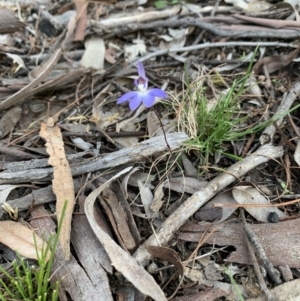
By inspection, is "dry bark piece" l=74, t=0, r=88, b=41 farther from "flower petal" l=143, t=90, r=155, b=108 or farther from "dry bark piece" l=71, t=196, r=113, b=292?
"dry bark piece" l=71, t=196, r=113, b=292

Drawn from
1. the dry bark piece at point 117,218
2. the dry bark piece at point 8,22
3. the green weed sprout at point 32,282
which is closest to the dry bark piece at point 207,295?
the dry bark piece at point 117,218

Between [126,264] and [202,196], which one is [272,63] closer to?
[202,196]

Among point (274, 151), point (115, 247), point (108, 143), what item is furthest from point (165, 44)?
point (115, 247)

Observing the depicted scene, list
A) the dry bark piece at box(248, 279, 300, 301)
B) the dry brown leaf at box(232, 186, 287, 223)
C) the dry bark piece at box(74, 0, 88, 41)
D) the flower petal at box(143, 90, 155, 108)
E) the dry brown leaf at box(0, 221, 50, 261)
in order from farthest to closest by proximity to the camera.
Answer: the dry bark piece at box(74, 0, 88, 41) → the flower petal at box(143, 90, 155, 108) → the dry brown leaf at box(232, 186, 287, 223) → the dry brown leaf at box(0, 221, 50, 261) → the dry bark piece at box(248, 279, 300, 301)

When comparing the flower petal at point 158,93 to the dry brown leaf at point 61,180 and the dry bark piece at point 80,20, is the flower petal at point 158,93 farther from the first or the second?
the dry bark piece at point 80,20

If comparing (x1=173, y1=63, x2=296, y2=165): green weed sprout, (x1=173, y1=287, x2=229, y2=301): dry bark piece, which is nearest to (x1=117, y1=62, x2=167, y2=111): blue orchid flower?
(x1=173, y1=63, x2=296, y2=165): green weed sprout

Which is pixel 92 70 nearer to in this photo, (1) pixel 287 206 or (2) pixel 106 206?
(2) pixel 106 206
